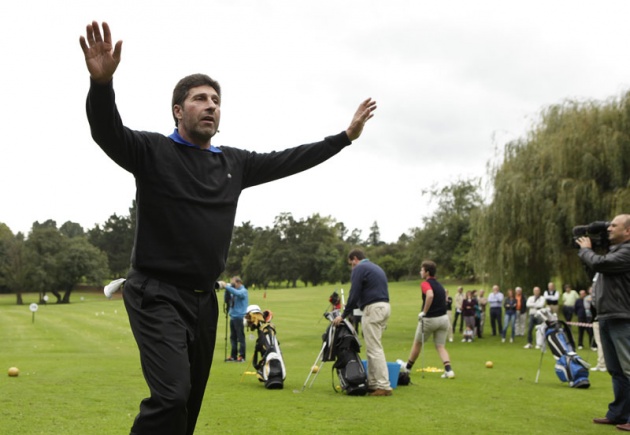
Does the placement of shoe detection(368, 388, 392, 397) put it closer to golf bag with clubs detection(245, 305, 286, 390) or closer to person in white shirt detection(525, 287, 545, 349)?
golf bag with clubs detection(245, 305, 286, 390)

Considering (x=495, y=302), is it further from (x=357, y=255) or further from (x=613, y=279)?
(x=613, y=279)

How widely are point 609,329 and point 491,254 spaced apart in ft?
71.9

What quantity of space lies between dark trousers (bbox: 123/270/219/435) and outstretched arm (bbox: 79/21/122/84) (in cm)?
123

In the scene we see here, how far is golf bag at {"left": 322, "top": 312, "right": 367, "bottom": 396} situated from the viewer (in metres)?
11.8

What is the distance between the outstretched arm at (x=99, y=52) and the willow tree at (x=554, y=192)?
82.6ft

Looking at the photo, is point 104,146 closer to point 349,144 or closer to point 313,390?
point 349,144

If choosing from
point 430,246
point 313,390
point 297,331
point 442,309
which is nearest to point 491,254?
point 297,331

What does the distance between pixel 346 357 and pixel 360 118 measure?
7451 millimetres

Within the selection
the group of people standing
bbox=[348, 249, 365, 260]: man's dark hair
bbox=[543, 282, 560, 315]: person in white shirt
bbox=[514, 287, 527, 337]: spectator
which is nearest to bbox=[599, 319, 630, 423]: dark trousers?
bbox=[348, 249, 365, 260]: man's dark hair

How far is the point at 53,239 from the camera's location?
97625mm

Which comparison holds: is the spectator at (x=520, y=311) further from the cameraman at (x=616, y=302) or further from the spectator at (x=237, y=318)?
the cameraman at (x=616, y=302)

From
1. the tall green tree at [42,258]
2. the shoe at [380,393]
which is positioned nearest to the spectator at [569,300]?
the shoe at [380,393]

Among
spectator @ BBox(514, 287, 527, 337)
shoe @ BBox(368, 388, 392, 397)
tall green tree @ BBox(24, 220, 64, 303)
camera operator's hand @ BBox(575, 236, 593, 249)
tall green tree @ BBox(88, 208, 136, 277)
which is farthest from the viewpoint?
tall green tree @ BBox(88, 208, 136, 277)

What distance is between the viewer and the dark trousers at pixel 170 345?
3900 mm
